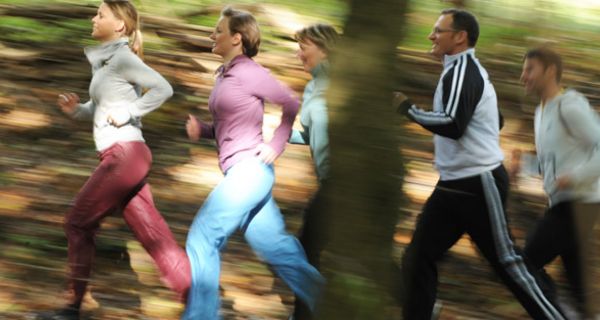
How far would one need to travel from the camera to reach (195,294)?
594 centimetres

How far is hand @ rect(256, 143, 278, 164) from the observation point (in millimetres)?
5875

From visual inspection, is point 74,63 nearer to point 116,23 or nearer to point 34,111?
Result: point 34,111

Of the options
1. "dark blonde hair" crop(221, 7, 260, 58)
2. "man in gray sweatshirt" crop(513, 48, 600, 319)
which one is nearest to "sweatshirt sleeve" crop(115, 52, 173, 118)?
"dark blonde hair" crop(221, 7, 260, 58)

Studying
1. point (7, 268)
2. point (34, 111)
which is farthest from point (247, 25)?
point (34, 111)

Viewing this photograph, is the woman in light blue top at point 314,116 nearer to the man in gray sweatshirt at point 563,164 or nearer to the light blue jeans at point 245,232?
the light blue jeans at point 245,232

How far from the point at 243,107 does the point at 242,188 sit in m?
0.46

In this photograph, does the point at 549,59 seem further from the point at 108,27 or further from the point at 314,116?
the point at 108,27

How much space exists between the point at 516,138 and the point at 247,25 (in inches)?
130

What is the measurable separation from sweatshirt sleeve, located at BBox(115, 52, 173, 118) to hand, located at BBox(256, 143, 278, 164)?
2.27 ft

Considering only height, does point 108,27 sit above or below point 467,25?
below

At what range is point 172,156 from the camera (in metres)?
8.40

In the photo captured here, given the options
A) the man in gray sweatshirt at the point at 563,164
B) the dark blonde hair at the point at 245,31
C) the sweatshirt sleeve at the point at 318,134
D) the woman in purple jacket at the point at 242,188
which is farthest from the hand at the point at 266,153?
the man in gray sweatshirt at the point at 563,164

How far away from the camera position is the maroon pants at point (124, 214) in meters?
6.12

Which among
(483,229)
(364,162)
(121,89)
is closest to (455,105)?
(483,229)
